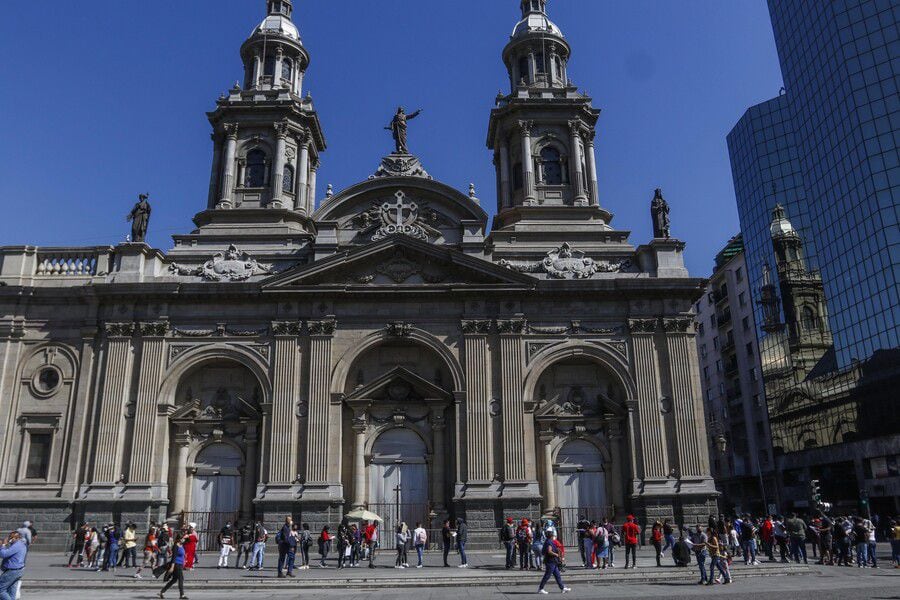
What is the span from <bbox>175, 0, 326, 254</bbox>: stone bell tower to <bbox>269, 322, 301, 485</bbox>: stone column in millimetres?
6028

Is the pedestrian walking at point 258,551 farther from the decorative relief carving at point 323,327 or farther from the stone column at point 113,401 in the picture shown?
the decorative relief carving at point 323,327

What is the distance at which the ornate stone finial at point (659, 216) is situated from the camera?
120ft

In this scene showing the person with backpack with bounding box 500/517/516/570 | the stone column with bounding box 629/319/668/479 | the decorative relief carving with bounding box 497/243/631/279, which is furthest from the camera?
the decorative relief carving with bounding box 497/243/631/279

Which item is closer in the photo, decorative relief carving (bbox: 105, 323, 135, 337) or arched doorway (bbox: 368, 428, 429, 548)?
arched doorway (bbox: 368, 428, 429, 548)

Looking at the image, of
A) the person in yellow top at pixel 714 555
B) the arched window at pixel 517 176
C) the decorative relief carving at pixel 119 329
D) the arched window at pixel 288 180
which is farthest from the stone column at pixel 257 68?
the person in yellow top at pixel 714 555

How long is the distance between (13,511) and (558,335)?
2544 cm

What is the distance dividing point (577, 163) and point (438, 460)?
1874 centimetres

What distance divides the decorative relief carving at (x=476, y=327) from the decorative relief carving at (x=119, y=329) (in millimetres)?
15639

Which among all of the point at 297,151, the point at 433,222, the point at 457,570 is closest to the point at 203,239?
the point at 297,151


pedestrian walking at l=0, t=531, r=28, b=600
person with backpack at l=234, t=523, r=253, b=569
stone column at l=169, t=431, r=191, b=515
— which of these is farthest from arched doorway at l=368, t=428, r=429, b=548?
Result: pedestrian walking at l=0, t=531, r=28, b=600

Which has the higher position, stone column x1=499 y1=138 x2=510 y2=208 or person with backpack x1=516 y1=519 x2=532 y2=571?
stone column x1=499 y1=138 x2=510 y2=208

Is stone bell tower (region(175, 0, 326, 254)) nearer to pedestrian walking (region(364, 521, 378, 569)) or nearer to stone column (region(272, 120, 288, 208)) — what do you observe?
stone column (region(272, 120, 288, 208))

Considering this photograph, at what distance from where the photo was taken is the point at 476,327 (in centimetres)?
3409

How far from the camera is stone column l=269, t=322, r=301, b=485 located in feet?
105
